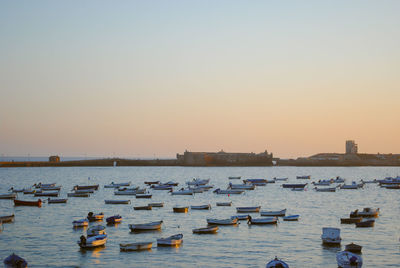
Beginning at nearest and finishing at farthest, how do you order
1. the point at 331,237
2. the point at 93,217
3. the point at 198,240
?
1. the point at 331,237
2. the point at 198,240
3. the point at 93,217

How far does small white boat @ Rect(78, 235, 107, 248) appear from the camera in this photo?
44.3 m

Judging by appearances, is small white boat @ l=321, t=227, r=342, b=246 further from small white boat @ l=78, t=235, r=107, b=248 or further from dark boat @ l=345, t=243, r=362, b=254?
small white boat @ l=78, t=235, r=107, b=248

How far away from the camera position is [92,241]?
44.8 metres

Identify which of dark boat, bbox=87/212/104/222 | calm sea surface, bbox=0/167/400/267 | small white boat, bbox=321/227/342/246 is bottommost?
calm sea surface, bbox=0/167/400/267

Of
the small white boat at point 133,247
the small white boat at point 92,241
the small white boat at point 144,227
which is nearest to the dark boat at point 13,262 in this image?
the small white boat at point 92,241

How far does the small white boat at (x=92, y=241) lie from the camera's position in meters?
44.3

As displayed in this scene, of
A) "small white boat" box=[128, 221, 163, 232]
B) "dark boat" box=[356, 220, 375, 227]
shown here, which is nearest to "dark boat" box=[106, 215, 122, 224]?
"small white boat" box=[128, 221, 163, 232]

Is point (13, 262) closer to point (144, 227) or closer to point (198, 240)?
point (198, 240)

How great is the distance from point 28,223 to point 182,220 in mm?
19120

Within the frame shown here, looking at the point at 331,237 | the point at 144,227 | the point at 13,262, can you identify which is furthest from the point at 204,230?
the point at 13,262

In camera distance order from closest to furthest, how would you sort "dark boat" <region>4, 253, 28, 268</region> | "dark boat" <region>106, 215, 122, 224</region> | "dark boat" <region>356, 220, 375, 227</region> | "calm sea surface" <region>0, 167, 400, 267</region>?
"dark boat" <region>4, 253, 28, 268</region>
"calm sea surface" <region>0, 167, 400, 267</region>
"dark boat" <region>356, 220, 375, 227</region>
"dark boat" <region>106, 215, 122, 224</region>

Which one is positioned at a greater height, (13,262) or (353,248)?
(353,248)

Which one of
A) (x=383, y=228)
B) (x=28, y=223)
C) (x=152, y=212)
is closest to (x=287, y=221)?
(x=383, y=228)

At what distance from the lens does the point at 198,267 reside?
38875 millimetres
